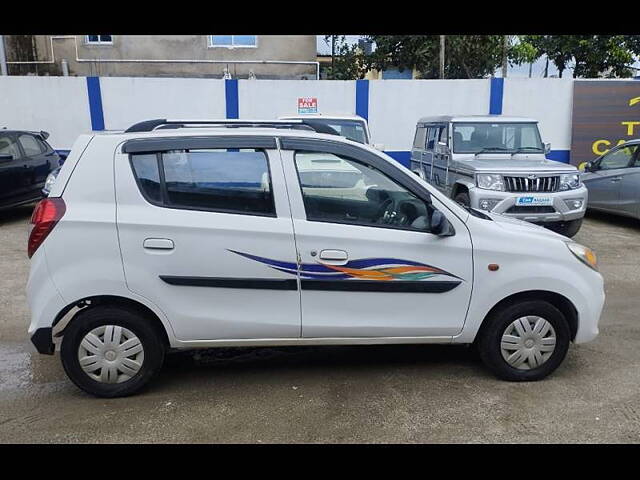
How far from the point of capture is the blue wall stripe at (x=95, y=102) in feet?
44.5

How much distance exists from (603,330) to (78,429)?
4.30m

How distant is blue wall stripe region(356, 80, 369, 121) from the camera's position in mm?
13664

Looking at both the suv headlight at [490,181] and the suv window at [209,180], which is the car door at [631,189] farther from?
the suv window at [209,180]

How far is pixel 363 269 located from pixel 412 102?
11.3 m

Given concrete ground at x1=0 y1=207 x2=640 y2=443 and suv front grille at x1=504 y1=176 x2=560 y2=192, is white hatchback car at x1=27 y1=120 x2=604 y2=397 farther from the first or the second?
suv front grille at x1=504 y1=176 x2=560 y2=192

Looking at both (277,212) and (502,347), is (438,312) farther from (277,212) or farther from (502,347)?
(277,212)

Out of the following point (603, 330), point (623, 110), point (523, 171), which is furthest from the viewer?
point (623, 110)

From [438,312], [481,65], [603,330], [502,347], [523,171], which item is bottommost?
[603,330]

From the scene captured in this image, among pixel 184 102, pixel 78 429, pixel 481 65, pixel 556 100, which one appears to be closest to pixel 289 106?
pixel 184 102

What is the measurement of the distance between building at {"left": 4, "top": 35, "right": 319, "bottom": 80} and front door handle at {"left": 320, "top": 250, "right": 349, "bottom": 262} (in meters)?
15.1

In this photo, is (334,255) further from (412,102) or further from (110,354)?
(412,102)

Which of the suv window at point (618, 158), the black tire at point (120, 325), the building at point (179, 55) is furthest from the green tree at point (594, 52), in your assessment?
the black tire at point (120, 325)

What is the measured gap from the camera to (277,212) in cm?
337

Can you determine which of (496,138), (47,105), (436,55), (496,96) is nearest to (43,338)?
(496,138)
